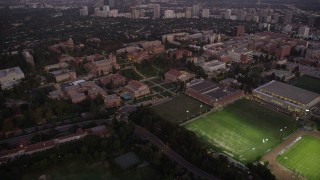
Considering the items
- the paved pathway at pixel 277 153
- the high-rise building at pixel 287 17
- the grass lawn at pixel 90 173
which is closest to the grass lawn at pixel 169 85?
the paved pathway at pixel 277 153

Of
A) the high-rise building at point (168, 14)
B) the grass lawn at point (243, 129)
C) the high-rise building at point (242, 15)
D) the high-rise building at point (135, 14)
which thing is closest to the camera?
the grass lawn at point (243, 129)

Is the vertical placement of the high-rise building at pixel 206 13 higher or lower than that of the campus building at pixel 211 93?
higher

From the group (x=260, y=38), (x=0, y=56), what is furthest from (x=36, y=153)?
(x=260, y=38)

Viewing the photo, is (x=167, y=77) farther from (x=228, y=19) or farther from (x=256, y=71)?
(x=228, y=19)

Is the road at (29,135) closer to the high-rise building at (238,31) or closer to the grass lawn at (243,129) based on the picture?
the grass lawn at (243,129)

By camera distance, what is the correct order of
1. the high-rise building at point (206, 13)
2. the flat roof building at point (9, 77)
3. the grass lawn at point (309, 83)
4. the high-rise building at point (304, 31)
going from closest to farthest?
the flat roof building at point (9, 77) < the grass lawn at point (309, 83) < the high-rise building at point (304, 31) < the high-rise building at point (206, 13)

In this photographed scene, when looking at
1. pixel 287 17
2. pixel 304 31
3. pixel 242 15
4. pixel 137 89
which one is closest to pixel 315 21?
pixel 287 17

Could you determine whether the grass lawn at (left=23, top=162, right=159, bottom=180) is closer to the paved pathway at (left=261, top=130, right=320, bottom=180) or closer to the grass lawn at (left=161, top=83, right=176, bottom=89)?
the paved pathway at (left=261, top=130, right=320, bottom=180)
